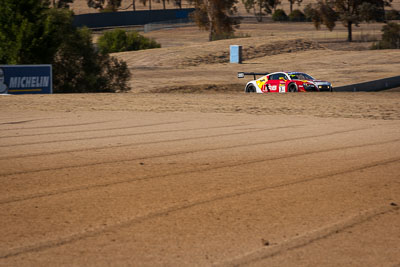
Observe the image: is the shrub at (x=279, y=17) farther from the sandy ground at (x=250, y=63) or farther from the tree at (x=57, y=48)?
the tree at (x=57, y=48)

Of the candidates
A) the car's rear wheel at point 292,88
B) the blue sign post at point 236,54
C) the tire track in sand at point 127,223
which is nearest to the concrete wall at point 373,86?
the car's rear wheel at point 292,88

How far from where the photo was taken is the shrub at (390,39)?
7079 cm

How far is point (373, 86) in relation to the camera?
35.4 meters

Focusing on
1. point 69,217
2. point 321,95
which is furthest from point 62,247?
point 321,95

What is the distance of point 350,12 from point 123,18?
40780 mm

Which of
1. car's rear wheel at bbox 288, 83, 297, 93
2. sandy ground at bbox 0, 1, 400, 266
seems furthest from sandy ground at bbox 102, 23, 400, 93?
sandy ground at bbox 0, 1, 400, 266

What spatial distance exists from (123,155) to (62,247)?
5173 millimetres

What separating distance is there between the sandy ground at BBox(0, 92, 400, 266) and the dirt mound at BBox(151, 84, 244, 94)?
18481 mm

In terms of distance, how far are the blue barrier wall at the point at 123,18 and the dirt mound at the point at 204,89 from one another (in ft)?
200

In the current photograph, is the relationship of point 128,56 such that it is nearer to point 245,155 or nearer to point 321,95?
point 321,95

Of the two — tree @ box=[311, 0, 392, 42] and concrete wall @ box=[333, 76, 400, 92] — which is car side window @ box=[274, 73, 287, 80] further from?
tree @ box=[311, 0, 392, 42]

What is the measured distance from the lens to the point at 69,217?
7434 millimetres

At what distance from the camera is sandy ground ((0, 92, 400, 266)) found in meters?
6.27

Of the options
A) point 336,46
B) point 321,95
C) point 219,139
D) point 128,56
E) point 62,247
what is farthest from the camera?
point 336,46
